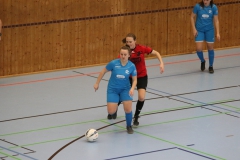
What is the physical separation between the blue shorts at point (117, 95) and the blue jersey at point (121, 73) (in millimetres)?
89

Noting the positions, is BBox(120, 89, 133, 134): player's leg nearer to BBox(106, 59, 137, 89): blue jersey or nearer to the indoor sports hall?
the indoor sports hall

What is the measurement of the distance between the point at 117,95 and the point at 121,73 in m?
0.51

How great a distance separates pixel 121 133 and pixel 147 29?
25.8 feet

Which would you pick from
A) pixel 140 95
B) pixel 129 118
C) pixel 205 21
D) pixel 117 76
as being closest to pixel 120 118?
pixel 140 95

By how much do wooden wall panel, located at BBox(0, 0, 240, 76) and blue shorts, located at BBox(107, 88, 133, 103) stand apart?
583 centimetres

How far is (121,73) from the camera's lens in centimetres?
1366

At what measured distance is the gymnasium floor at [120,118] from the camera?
12852 mm

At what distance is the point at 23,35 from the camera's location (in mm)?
19000

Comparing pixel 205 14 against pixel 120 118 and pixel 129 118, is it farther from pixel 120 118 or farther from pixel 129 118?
pixel 129 118

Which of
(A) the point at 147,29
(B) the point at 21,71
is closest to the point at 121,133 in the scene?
(B) the point at 21,71

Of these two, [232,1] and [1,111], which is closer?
[1,111]

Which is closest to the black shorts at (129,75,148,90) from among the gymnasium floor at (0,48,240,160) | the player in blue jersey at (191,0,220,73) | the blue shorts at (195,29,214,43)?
the gymnasium floor at (0,48,240,160)

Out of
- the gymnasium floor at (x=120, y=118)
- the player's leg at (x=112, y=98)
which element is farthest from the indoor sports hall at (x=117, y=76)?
the player's leg at (x=112, y=98)

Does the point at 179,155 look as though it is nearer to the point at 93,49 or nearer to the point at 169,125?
the point at 169,125
